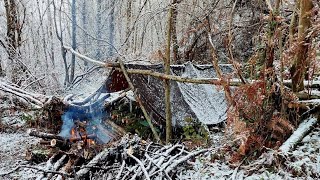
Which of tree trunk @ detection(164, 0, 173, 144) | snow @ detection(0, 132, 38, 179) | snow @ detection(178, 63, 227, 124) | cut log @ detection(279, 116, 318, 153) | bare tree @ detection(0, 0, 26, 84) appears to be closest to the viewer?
cut log @ detection(279, 116, 318, 153)

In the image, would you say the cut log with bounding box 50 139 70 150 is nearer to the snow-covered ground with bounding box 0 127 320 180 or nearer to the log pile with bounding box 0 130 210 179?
the log pile with bounding box 0 130 210 179

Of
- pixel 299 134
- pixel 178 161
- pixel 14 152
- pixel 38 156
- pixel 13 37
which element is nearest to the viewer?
pixel 299 134

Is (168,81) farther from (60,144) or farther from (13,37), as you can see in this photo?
(13,37)

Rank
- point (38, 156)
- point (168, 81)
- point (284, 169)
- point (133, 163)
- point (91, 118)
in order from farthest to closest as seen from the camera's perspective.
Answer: point (91, 118), point (38, 156), point (168, 81), point (133, 163), point (284, 169)

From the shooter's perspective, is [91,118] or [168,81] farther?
[91,118]

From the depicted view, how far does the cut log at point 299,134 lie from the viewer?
3.50 m

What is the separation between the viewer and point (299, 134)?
369cm

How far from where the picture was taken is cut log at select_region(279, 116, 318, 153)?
11.5 feet

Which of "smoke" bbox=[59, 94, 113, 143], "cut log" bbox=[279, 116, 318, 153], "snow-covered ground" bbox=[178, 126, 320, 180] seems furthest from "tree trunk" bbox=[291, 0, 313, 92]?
"smoke" bbox=[59, 94, 113, 143]

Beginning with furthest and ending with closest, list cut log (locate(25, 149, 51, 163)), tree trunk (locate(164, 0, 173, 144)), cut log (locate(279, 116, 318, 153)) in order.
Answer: cut log (locate(25, 149, 51, 163)) → tree trunk (locate(164, 0, 173, 144)) → cut log (locate(279, 116, 318, 153))

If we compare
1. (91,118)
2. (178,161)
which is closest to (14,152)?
(91,118)

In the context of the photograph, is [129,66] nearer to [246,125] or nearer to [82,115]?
[82,115]

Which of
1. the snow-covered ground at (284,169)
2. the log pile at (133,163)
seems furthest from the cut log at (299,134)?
the log pile at (133,163)

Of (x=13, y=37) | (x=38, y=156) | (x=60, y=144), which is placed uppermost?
(x=13, y=37)
